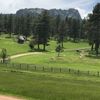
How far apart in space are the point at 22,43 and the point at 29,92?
107m

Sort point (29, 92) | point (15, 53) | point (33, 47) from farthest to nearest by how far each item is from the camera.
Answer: point (33, 47) → point (15, 53) → point (29, 92)

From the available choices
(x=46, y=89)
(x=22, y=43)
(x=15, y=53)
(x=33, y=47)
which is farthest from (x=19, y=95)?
(x=22, y=43)

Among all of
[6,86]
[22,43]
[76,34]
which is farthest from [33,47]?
[6,86]

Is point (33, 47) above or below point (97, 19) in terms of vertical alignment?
below

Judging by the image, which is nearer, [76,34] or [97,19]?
[97,19]

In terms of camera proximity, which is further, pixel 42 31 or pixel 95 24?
pixel 42 31

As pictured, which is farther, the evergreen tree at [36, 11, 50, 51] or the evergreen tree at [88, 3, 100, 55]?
the evergreen tree at [36, 11, 50, 51]

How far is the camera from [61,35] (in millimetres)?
156500

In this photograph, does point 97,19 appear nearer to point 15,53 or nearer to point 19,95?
point 15,53

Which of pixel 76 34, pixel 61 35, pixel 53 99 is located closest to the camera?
pixel 53 99

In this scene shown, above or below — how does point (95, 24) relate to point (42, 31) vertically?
above

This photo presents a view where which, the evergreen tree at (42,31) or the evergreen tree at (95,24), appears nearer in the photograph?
the evergreen tree at (95,24)

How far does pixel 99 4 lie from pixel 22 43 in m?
40.0

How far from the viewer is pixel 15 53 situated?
108 meters
